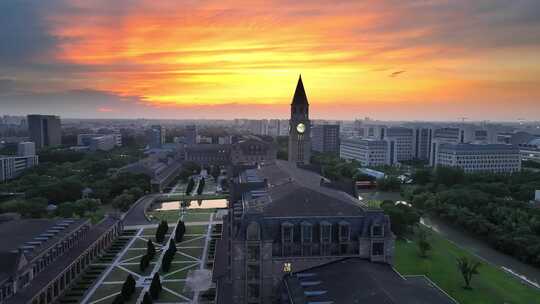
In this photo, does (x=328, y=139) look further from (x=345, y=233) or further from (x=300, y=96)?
(x=345, y=233)

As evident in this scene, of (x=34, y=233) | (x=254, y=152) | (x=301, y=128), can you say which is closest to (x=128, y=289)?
(x=34, y=233)

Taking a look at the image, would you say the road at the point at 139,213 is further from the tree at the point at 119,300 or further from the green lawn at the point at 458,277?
the green lawn at the point at 458,277

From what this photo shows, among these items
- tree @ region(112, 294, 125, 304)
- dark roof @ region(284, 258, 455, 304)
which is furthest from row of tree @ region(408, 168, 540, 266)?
tree @ region(112, 294, 125, 304)

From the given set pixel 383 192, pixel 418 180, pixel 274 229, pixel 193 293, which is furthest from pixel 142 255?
pixel 418 180

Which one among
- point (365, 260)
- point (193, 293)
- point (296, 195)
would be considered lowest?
point (193, 293)

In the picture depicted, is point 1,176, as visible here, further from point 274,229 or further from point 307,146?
point 274,229
